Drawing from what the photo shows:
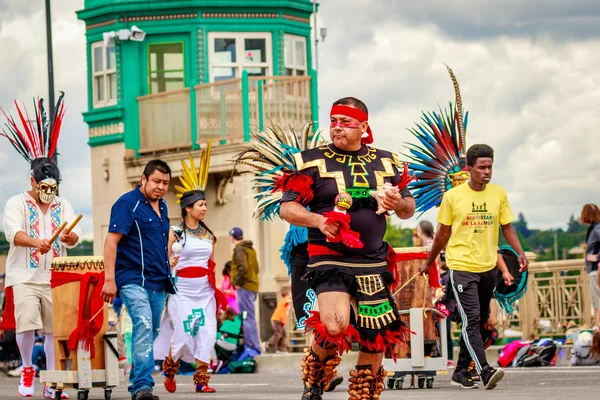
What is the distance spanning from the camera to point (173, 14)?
32875mm

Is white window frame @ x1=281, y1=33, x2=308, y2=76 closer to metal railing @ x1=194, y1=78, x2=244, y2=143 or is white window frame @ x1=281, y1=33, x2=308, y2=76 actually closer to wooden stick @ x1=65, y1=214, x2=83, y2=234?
metal railing @ x1=194, y1=78, x2=244, y2=143

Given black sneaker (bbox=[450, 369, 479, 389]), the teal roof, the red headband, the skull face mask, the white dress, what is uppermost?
the teal roof

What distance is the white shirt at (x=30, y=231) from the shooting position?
539 inches

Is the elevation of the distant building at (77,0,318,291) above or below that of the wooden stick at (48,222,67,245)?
above

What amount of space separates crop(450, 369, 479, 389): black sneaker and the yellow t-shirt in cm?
99

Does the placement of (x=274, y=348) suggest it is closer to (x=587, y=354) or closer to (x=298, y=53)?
(x=587, y=354)

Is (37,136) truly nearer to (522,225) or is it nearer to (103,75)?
(103,75)

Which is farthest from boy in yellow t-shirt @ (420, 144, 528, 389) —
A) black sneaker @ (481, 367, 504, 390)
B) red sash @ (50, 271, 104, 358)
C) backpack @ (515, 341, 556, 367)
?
backpack @ (515, 341, 556, 367)

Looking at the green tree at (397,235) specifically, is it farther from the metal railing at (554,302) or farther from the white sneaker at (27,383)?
the white sneaker at (27,383)

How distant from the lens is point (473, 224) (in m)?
12.9

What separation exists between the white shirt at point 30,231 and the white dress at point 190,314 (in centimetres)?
159

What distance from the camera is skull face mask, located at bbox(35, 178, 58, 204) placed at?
13.7 m

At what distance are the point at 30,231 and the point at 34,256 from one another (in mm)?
248

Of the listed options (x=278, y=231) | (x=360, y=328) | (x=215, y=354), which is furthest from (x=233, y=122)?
(x=360, y=328)
